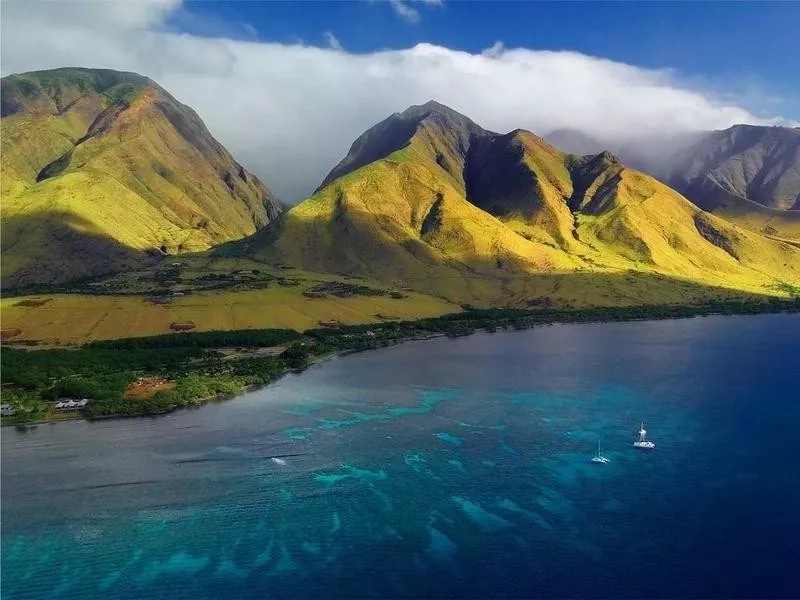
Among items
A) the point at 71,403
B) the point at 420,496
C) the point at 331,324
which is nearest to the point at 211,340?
the point at 331,324

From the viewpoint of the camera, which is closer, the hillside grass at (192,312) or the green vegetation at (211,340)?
the green vegetation at (211,340)

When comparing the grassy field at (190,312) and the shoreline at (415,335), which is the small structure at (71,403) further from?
the grassy field at (190,312)

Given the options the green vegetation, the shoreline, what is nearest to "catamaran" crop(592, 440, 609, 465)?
the shoreline

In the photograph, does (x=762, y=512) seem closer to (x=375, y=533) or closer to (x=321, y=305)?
(x=375, y=533)

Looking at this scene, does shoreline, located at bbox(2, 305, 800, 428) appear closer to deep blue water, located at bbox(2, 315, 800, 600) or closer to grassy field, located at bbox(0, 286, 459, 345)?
deep blue water, located at bbox(2, 315, 800, 600)

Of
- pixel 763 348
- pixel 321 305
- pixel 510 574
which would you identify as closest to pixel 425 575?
pixel 510 574

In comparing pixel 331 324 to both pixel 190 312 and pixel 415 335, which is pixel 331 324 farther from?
pixel 190 312

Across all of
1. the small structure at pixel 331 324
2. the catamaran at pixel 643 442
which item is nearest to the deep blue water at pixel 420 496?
the catamaran at pixel 643 442

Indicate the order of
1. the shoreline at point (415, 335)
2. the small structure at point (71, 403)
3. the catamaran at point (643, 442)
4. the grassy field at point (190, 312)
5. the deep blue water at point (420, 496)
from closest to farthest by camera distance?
the deep blue water at point (420, 496) < the catamaran at point (643, 442) < the shoreline at point (415, 335) < the small structure at point (71, 403) < the grassy field at point (190, 312)
